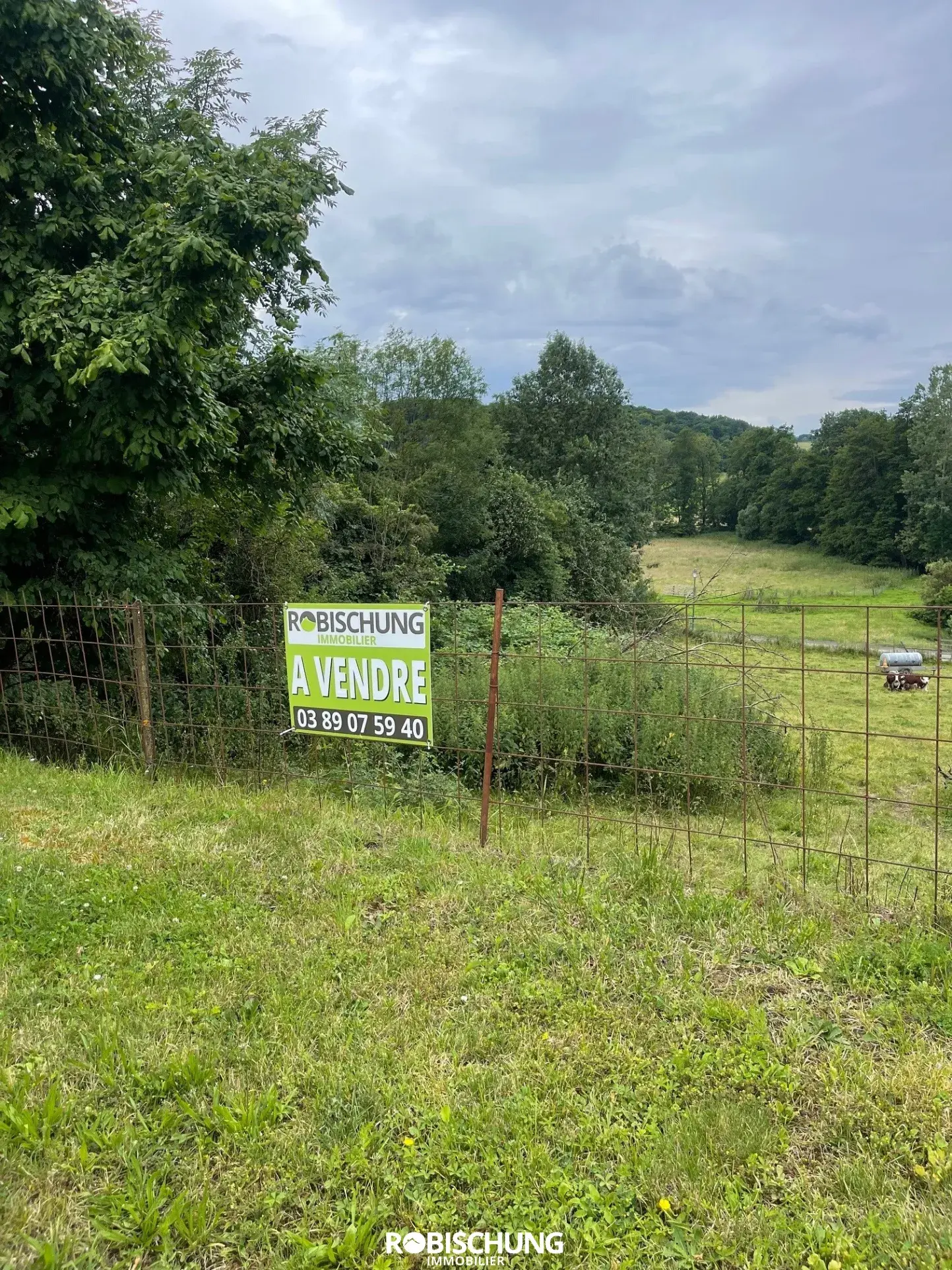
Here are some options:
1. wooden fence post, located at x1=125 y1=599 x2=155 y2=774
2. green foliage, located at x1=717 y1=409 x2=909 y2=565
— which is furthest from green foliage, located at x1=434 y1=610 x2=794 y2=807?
green foliage, located at x1=717 y1=409 x2=909 y2=565

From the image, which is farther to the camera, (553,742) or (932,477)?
(932,477)

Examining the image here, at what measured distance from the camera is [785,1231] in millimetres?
1944

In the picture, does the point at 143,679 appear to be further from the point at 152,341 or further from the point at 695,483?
the point at 695,483

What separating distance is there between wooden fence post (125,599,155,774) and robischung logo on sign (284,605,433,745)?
4.55ft

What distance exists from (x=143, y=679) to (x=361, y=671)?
6.77 ft

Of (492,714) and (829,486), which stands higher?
(829,486)

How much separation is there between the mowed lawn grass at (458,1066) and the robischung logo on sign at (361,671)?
830 millimetres

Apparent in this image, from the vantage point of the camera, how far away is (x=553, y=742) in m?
7.80

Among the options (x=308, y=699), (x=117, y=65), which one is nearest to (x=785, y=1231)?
(x=308, y=699)

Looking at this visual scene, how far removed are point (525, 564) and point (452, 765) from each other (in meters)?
16.8

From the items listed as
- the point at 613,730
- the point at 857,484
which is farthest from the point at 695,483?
the point at 613,730

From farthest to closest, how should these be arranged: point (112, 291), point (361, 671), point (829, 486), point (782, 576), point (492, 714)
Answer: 1. point (829, 486)
2. point (782, 576)
3. point (112, 291)
4. point (361, 671)
5. point (492, 714)

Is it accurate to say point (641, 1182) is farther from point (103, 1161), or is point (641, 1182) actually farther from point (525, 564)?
point (525, 564)

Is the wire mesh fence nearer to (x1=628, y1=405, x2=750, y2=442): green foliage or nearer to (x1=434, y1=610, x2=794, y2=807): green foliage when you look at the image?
(x1=434, y1=610, x2=794, y2=807): green foliage
